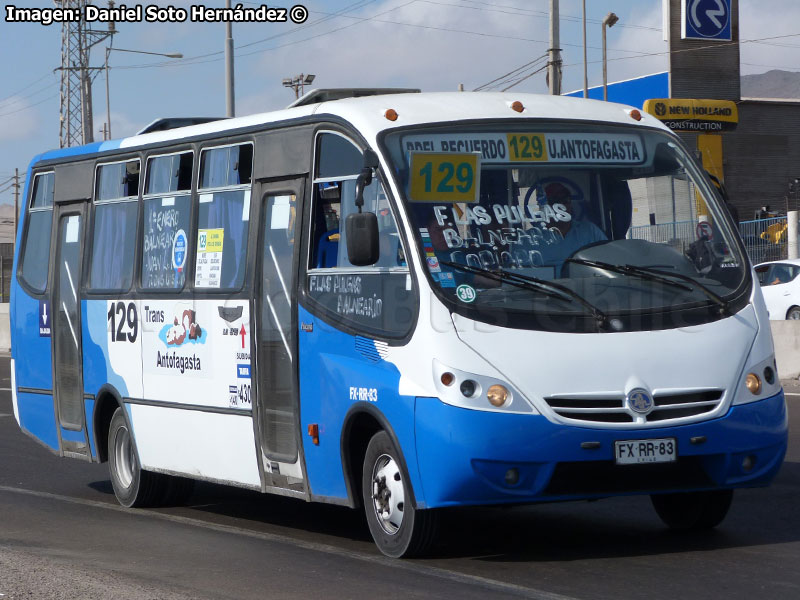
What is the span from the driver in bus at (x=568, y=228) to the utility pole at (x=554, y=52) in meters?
20.0

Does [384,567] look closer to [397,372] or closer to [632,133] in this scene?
[397,372]

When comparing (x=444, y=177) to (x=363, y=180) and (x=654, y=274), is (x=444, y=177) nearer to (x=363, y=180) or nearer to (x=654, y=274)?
(x=363, y=180)

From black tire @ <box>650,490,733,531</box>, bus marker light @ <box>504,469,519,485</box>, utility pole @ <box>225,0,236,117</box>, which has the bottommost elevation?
black tire @ <box>650,490,733,531</box>

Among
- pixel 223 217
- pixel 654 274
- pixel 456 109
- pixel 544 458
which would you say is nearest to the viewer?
pixel 544 458

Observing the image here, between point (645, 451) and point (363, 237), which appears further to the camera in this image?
point (363, 237)

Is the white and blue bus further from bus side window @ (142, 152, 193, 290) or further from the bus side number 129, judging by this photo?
the bus side number 129

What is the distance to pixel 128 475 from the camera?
1175 cm

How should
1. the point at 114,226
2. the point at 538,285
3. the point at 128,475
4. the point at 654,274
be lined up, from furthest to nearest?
the point at 114,226, the point at 128,475, the point at 654,274, the point at 538,285

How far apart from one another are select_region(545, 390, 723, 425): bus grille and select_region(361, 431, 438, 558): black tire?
3.06ft

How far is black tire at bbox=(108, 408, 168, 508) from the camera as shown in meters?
11.5

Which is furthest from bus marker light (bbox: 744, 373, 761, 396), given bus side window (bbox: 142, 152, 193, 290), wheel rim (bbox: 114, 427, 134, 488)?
wheel rim (bbox: 114, 427, 134, 488)

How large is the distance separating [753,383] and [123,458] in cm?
Result: 557

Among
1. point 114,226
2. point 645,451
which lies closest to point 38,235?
point 114,226

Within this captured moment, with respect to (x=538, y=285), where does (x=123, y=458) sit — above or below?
below
